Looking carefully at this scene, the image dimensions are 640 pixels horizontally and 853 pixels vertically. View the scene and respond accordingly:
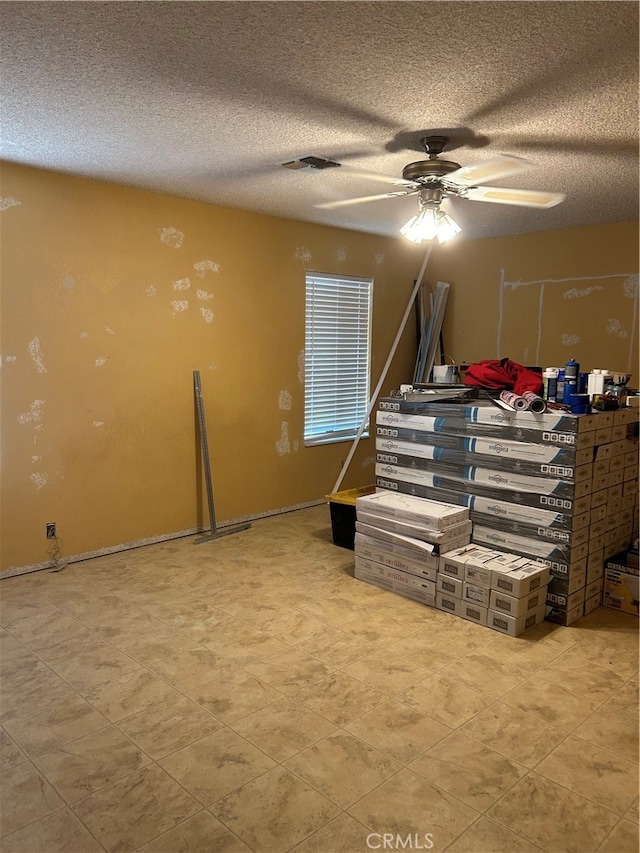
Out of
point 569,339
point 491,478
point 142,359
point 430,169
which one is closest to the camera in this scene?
point 430,169

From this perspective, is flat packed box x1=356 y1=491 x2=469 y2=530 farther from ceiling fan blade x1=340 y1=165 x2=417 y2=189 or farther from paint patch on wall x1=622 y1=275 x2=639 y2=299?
paint patch on wall x1=622 y1=275 x2=639 y2=299

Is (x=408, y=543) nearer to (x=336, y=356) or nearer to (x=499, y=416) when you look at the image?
(x=499, y=416)

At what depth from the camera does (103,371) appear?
423cm

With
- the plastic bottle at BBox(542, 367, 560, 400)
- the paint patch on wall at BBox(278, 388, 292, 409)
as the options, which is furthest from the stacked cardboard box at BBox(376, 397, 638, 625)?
the paint patch on wall at BBox(278, 388, 292, 409)

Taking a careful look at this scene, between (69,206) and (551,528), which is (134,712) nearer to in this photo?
(551,528)

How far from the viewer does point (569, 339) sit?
5.50 meters

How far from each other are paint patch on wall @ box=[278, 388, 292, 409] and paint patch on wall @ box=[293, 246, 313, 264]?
1128mm

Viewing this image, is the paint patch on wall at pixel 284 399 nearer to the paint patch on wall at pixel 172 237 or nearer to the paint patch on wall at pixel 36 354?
the paint patch on wall at pixel 172 237

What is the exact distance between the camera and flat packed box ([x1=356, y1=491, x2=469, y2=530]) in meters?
3.55

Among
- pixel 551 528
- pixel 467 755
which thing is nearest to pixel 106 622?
pixel 467 755

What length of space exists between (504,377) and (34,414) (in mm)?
2951

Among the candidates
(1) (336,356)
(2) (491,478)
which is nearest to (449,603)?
(2) (491,478)

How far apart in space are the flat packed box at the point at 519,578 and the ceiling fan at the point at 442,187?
5.96 ft

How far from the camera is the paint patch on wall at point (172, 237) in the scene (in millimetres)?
4438
